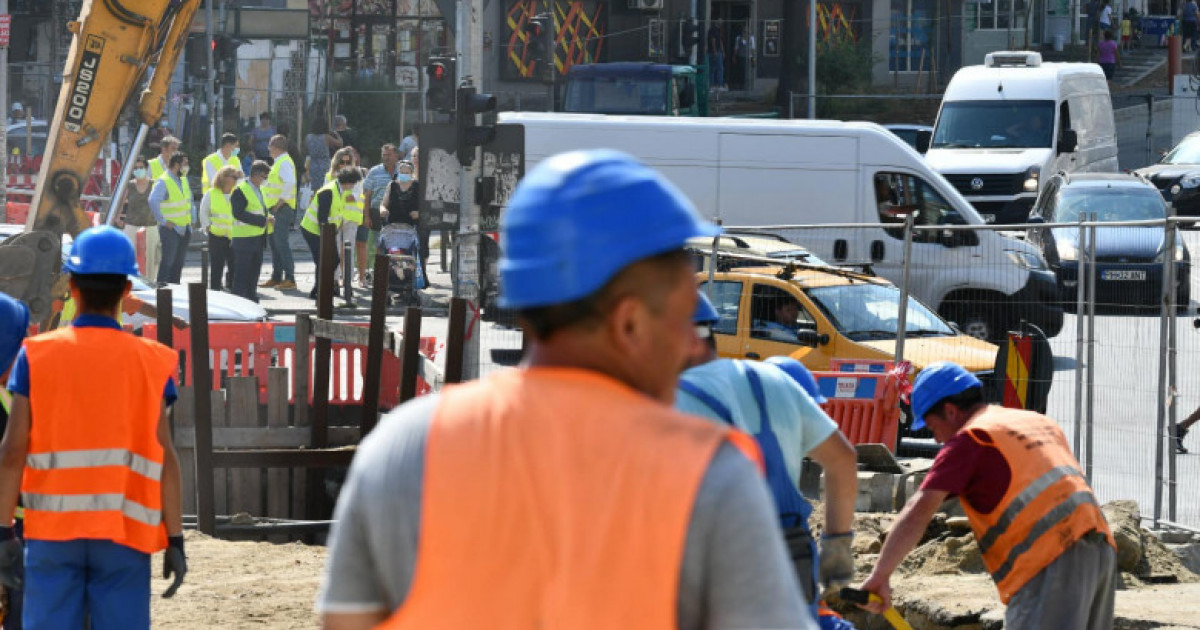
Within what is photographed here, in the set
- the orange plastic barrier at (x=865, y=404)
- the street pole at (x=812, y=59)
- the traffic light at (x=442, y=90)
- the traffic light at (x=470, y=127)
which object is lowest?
the orange plastic barrier at (x=865, y=404)

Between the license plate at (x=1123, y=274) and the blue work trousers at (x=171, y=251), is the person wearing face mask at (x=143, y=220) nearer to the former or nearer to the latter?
the blue work trousers at (x=171, y=251)

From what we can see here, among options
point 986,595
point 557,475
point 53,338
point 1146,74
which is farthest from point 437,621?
point 1146,74

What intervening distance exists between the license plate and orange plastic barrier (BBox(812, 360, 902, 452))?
173 centimetres

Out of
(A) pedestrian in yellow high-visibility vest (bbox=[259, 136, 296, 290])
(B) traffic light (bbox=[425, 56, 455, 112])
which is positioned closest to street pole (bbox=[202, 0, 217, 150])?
(A) pedestrian in yellow high-visibility vest (bbox=[259, 136, 296, 290])

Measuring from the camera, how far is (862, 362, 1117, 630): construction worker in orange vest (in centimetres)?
586

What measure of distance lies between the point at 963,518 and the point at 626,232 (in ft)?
28.0

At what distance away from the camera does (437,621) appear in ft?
7.11

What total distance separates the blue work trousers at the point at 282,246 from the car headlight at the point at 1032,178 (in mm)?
10653

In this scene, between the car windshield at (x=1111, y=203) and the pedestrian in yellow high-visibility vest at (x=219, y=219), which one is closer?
the pedestrian in yellow high-visibility vest at (x=219, y=219)

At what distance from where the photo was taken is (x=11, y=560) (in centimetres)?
557

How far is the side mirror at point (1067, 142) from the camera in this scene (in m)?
28.3

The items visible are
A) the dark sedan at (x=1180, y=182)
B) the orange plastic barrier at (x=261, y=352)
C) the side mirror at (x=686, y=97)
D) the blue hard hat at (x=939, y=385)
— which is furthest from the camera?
the side mirror at (x=686, y=97)

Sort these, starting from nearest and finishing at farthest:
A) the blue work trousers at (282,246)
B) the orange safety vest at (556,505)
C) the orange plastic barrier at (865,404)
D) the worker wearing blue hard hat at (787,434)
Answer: the orange safety vest at (556,505) → the worker wearing blue hard hat at (787,434) → the orange plastic barrier at (865,404) → the blue work trousers at (282,246)

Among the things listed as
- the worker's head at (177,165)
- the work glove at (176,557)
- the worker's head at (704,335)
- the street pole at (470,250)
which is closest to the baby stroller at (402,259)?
the worker's head at (177,165)
